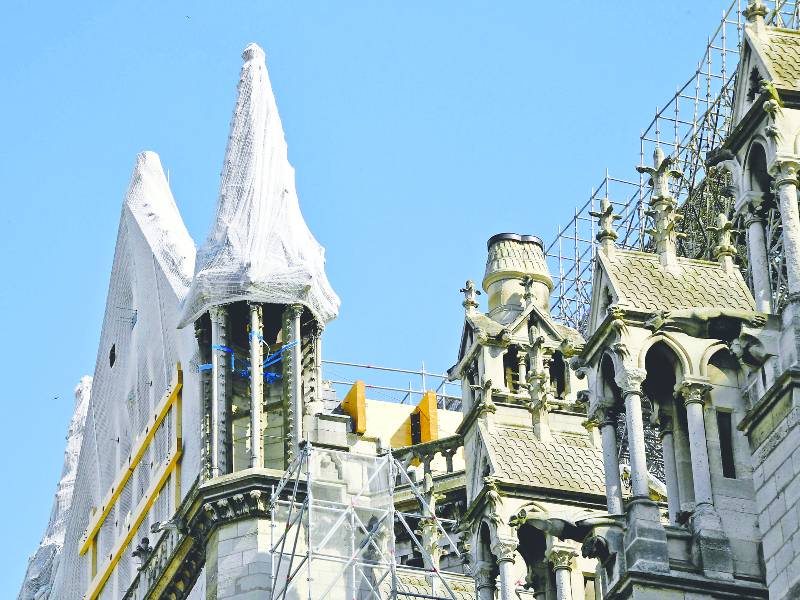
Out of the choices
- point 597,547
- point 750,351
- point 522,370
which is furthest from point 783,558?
point 522,370

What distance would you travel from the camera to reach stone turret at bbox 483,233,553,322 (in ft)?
179

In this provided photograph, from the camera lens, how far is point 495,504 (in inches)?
1799

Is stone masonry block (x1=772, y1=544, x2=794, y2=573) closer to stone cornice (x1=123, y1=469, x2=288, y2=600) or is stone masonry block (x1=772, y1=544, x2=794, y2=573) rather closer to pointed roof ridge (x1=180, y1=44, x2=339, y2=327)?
stone cornice (x1=123, y1=469, x2=288, y2=600)

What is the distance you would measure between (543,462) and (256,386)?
9239 mm

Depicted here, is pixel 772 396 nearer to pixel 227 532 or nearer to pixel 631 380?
pixel 631 380

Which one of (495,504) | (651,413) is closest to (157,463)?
(495,504)

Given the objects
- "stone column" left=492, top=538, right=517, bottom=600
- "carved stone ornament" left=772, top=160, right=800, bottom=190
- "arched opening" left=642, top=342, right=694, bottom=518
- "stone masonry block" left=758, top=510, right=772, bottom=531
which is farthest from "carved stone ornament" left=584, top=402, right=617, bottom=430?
"stone masonry block" left=758, top=510, right=772, bottom=531

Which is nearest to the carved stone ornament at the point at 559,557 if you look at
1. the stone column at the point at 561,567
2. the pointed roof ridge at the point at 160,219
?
the stone column at the point at 561,567

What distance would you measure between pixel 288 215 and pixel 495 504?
14.1 meters

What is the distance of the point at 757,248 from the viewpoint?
37.6 m

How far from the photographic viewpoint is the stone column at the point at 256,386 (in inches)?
2098

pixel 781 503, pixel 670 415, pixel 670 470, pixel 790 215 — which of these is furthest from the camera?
pixel 670 415

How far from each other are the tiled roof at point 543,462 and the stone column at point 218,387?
7.64m

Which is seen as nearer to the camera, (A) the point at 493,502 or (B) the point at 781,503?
(B) the point at 781,503
